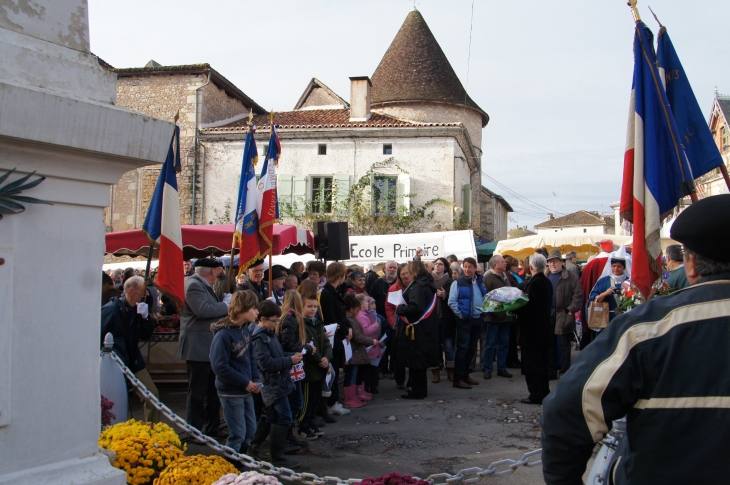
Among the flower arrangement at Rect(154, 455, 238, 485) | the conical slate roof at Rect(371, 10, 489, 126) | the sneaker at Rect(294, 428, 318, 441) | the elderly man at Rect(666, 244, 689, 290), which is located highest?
the conical slate roof at Rect(371, 10, 489, 126)

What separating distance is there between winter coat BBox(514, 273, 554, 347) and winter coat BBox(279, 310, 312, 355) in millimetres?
3538

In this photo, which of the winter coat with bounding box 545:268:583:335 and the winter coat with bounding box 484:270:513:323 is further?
the winter coat with bounding box 484:270:513:323

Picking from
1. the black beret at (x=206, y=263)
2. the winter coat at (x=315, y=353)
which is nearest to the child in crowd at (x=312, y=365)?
the winter coat at (x=315, y=353)

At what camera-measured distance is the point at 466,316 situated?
971cm

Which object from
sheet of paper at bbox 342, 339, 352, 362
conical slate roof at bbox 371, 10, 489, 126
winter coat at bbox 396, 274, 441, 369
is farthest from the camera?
conical slate roof at bbox 371, 10, 489, 126

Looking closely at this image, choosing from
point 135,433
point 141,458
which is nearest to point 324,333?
point 135,433

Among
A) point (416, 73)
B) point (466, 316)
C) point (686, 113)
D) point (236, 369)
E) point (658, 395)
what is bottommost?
point (236, 369)

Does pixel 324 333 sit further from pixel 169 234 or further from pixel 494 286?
pixel 494 286

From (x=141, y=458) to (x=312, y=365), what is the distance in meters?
2.88

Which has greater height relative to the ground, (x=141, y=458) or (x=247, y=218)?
(x=247, y=218)

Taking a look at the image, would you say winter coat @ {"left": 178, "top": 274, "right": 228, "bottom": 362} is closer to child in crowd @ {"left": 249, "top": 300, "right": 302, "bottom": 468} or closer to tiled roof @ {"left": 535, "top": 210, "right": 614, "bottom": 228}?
child in crowd @ {"left": 249, "top": 300, "right": 302, "bottom": 468}

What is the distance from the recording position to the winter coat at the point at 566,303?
966 centimetres

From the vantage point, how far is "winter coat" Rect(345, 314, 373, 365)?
27.0 feet

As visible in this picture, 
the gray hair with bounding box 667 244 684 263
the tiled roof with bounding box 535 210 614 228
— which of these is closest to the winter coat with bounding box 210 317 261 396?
the gray hair with bounding box 667 244 684 263
